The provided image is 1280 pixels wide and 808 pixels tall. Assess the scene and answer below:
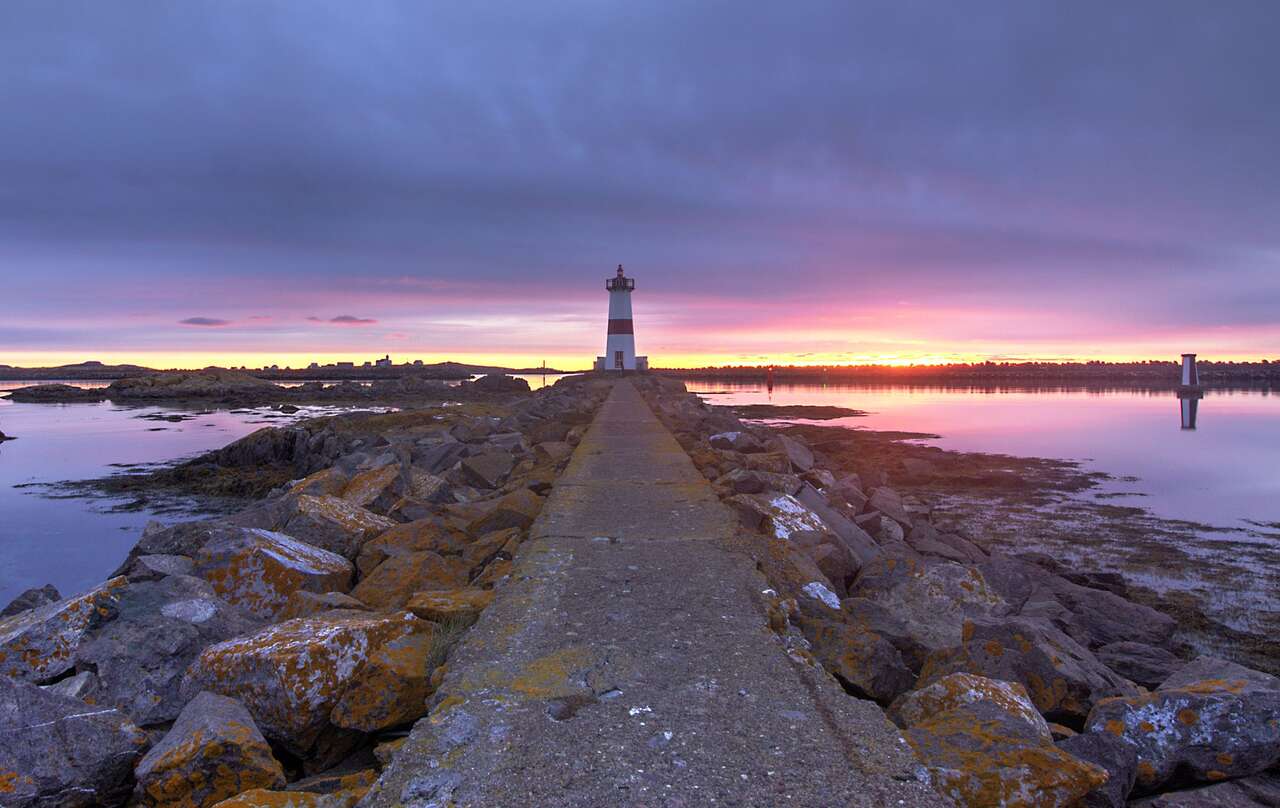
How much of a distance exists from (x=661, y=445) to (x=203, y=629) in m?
5.89

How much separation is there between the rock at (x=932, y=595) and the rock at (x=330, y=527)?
11.0 feet

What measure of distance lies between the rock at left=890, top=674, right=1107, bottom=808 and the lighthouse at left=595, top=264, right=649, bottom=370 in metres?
33.3

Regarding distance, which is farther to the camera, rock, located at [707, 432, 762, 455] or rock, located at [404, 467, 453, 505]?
rock, located at [707, 432, 762, 455]

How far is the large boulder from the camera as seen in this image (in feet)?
13.6

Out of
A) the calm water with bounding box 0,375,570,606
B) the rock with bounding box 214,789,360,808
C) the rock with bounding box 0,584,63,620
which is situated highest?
the rock with bounding box 214,789,360,808

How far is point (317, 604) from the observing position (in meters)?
3.73

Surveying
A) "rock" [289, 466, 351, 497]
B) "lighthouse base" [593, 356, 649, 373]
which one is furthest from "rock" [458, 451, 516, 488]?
"lighthouse base" [593, 356, 649, 373]

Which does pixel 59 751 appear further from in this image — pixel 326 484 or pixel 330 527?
pixel 326 484

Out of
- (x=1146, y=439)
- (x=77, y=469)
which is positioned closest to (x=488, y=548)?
(x=77, y=469)

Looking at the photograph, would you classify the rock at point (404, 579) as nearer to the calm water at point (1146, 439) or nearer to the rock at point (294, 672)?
the rock at point (294, 672)

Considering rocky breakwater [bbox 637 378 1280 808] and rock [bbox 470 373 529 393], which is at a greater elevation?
rock [bbox 470 373 529 393]

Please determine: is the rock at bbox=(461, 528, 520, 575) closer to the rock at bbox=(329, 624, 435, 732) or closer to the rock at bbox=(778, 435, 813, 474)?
the rock at bbox=(329, 624, 435, 732)

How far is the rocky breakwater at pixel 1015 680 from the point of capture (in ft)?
7.27

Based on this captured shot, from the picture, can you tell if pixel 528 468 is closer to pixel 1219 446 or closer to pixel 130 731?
pixel 130 731
